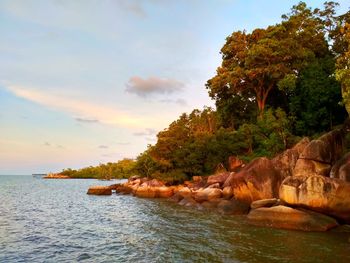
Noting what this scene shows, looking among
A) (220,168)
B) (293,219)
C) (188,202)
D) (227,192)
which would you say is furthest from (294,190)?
(220,168)

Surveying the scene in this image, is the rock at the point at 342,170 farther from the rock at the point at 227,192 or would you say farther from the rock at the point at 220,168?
the rock at the point at 220,168

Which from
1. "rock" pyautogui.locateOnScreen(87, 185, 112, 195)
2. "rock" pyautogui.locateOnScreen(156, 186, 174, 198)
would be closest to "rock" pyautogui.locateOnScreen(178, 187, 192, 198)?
"rock" pyautogui.locateOnScreen(156, 186, 174, 198)

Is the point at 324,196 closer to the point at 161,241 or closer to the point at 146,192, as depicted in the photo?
the point at 161,241

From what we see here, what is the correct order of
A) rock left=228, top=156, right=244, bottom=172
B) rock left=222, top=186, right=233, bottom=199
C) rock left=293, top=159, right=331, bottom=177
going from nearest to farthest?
rock left=293, top=159, right=331, bottom=177 < rock left=222, top=186, right=233, bottom=199 < rock left=228, top=156, right=244, bottom=172

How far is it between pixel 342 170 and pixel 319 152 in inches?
122

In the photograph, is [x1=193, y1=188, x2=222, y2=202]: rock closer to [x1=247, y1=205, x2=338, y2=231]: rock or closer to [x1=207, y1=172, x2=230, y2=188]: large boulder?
[x1=207, y1=172, x2=230, y2=188]: large boulder

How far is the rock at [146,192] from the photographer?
49.2 metres

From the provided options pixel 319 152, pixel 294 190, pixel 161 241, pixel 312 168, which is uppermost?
pixel 319 152

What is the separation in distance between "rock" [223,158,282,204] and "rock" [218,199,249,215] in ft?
3.49

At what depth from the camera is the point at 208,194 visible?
1369 inches

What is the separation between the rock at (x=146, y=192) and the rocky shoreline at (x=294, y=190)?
11430mm

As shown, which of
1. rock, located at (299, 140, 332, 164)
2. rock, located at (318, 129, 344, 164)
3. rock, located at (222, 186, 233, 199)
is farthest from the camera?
rock, located at (222, 186, 233, 199)

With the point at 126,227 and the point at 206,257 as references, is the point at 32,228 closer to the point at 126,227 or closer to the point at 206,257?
the point at 126,227

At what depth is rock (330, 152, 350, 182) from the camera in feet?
74.7
